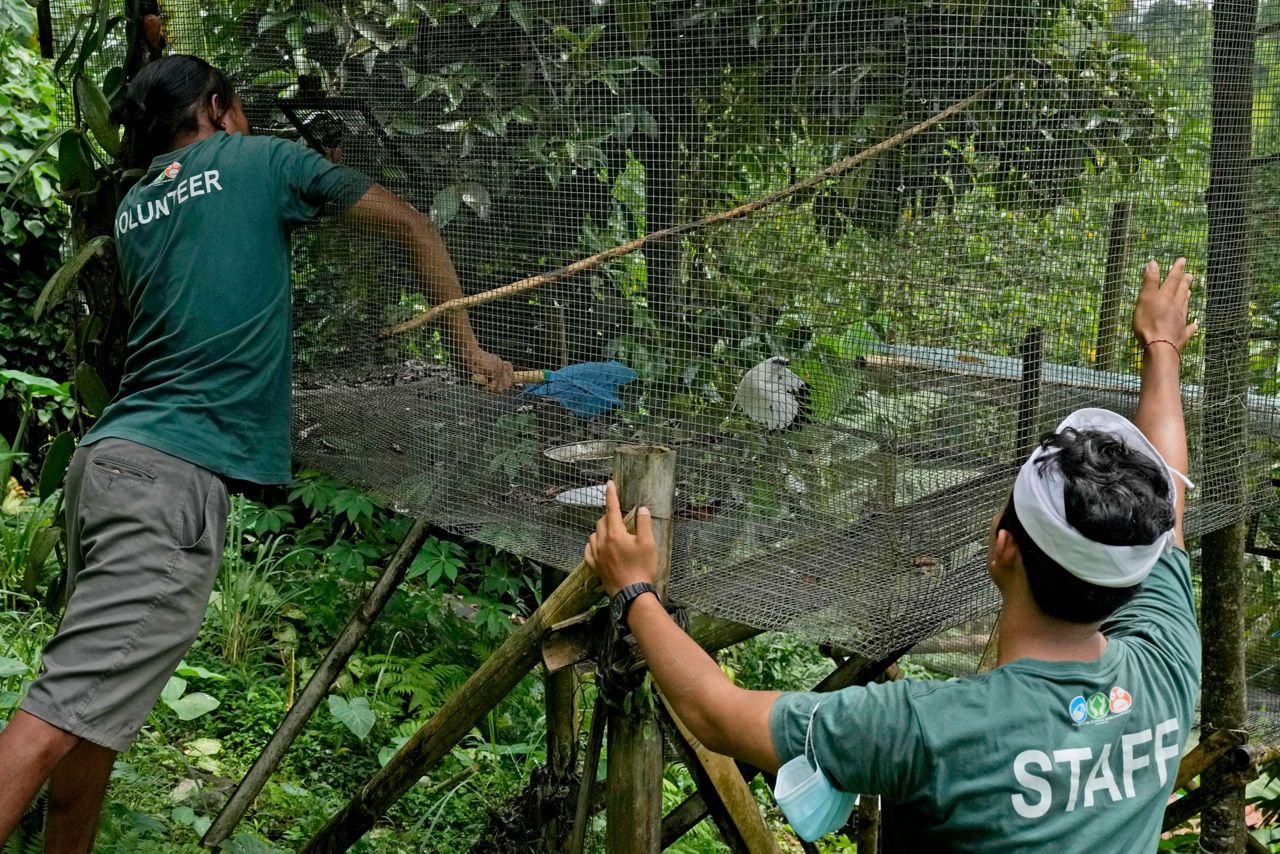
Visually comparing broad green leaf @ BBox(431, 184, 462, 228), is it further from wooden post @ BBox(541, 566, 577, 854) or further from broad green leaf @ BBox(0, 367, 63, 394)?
broad green leaf @ BBox(0, 367, 63, 394)

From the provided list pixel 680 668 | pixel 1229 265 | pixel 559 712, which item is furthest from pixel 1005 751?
pixel 559 712

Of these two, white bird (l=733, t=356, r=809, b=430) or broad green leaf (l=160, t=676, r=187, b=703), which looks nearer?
white bird (l=733, t=356, r=809, b=430)

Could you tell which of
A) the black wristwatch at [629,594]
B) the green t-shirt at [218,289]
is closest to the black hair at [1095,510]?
the black wristwatch at [629,594]

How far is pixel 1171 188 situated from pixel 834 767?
145 centimetres

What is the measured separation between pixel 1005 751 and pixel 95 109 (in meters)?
2.82

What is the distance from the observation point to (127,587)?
2.62 m

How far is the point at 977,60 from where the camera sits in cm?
190

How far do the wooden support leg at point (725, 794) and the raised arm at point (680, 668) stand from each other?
0.52 m

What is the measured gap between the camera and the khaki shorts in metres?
2.55

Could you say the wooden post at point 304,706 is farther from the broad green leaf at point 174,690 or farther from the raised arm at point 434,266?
the raised arm at point 434,266

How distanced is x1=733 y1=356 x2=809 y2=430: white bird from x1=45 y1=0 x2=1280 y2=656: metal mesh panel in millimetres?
17

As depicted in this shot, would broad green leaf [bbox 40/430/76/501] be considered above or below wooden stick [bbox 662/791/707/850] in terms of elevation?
above

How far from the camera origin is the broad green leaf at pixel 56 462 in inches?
135

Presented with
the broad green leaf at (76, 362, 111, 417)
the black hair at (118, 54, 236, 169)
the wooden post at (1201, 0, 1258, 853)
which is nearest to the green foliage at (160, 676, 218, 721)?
the broad green leaf at (76, 362, 111, 417)
